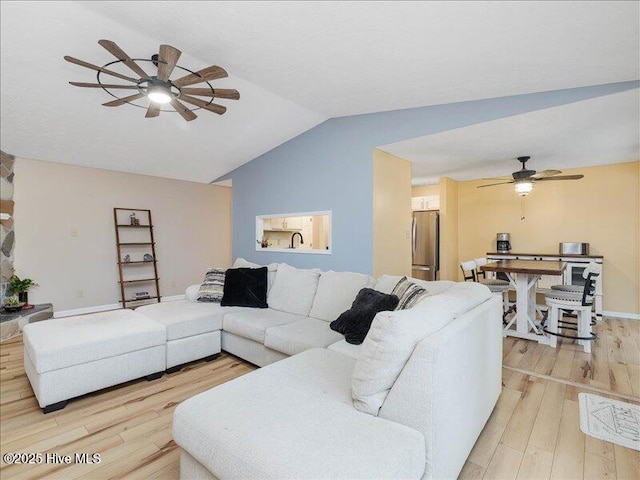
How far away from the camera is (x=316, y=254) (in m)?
4.31

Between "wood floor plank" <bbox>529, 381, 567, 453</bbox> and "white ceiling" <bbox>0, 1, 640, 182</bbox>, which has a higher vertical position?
"white ceiling" <bbox>0, 1, 640, 182</bbox>

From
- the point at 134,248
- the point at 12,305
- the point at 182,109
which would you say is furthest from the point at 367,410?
the point at 134,248

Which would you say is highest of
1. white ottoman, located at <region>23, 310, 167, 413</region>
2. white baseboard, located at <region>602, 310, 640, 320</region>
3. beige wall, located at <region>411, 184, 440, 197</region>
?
beige wall, located at <region>411, 184, 440, 197</region>

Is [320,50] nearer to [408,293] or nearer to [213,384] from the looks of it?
[408,293]

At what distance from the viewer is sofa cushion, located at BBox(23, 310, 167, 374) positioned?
7.36ft

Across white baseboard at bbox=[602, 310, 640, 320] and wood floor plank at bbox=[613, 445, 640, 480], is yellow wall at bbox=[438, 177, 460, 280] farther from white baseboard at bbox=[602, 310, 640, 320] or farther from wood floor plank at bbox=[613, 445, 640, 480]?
wood floor plank at bbox=[613, 445, 640, 480]

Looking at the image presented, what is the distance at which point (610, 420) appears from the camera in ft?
7.08

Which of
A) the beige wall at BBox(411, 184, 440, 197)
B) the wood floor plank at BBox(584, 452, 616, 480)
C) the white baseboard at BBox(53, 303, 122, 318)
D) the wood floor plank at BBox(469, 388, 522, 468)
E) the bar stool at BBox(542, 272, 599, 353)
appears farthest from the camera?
the beige wall at BBox(411, 184, 440, 197)

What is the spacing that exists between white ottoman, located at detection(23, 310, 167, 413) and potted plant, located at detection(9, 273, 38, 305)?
6.88 feet

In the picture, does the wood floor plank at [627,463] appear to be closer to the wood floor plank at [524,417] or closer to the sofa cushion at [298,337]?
the wood floor plank at [524,417]

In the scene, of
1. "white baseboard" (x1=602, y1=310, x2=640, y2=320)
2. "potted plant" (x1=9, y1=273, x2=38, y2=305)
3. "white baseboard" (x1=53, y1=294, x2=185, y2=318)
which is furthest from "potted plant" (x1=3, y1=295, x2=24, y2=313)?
"white baseboard" (x1=602, y1=310, x2=640, y2=320)

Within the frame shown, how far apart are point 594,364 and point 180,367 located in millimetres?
4031

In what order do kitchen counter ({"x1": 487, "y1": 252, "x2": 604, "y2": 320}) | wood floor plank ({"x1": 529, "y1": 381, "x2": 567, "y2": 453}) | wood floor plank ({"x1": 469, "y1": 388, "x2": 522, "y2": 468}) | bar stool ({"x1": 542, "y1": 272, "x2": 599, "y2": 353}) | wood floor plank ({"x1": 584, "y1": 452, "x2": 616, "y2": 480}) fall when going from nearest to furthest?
wood floor plank ({"x1": 584, "y1": 452, "x2": 616, "y2": 480}) → wood floor plank ({"x1": 469, "y1": 388, "x2": 522, "y2": 468}) → wood floor plank ({"x1": 529, "y1": 381, "x2": 567, "y2": 453}) → bar stool ({"x1": 542, "y1": 272, "x2": 599, "y2": 353}) → kitchen counter ({"x1": 487, "y1": 252, "x2": 604, "y2": 320})

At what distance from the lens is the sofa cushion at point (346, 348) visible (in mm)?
2156
